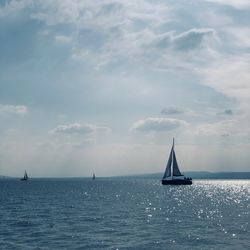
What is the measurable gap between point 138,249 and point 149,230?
43.9 feet

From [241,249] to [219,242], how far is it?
4.17 meters

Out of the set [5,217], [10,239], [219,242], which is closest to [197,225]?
[219,242]

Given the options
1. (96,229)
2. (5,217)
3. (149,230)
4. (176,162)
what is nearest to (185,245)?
(149,230)

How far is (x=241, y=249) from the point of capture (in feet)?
154

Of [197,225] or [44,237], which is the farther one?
[197,225]

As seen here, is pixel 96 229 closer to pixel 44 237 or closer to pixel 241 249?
pixel 44 237

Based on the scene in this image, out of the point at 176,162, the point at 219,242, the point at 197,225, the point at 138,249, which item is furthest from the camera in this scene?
the point at 176,162

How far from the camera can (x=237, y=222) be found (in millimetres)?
70562

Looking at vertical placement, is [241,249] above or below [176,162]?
below

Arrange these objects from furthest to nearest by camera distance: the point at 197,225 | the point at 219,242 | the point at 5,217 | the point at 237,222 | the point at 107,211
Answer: the point at 107,211
the point at 5,217
the point at 237,222
the point at 197,225
the point at 219,242

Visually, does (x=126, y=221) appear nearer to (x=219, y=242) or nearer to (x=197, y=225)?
(x=197, y=225)

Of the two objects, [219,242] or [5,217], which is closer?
[219,242]

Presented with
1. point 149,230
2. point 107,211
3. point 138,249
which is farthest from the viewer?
point 107,211

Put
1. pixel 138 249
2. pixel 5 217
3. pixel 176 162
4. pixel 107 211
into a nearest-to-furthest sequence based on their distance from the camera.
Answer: pixel 138 249 < pixel 5 217 < pixel 107 211 < pixel 176 162
